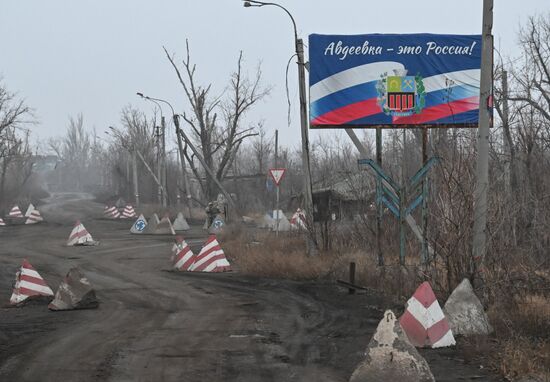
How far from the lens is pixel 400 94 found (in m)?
16.1

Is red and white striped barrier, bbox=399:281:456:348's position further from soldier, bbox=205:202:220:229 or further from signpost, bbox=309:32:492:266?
soldier, bbox=205:202:220:229

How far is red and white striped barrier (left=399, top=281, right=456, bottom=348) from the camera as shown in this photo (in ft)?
27.4

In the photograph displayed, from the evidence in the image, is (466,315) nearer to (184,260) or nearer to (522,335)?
(522,335)

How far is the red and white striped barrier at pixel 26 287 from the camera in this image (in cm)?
1345

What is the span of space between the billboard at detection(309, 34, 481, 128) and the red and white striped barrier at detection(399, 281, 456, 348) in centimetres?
810

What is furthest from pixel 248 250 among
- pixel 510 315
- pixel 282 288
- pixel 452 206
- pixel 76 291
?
pixel 510 315

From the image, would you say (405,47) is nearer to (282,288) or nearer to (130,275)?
(282,288)

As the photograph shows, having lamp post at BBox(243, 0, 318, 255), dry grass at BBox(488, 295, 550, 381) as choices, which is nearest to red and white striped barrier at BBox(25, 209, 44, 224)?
lamp post at BBox(243, 0, 318, 255)

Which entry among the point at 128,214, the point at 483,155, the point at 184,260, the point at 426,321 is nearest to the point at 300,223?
the point at 184,260

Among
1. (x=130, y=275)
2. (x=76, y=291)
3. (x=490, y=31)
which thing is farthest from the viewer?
(x=130, y=275)

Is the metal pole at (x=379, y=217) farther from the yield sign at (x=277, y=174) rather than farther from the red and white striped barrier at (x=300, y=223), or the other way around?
the yield sign at (x=277, y=174)

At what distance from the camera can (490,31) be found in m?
10.7

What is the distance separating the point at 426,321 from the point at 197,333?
3.21 meters

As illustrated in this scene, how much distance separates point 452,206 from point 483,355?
357 centimetres
